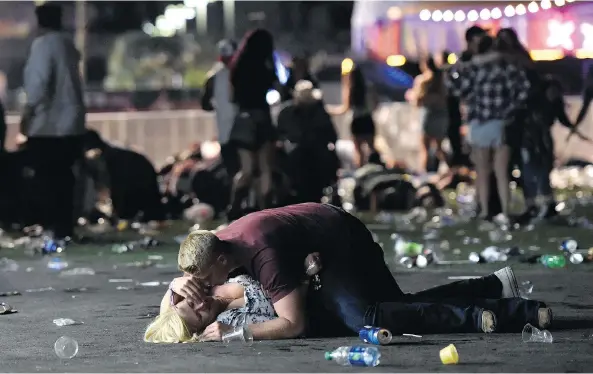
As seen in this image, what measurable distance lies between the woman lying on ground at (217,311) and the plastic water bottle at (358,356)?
620 mm

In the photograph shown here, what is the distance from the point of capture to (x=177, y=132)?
23500mm

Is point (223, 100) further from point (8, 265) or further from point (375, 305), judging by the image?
point (375, 305)

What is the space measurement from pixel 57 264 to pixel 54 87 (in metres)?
1.96

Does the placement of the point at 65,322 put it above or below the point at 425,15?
below

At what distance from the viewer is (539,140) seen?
16.7 metres

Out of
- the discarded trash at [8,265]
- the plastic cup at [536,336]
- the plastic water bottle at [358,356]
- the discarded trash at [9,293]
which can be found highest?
the plastic water bottle at [358,356]

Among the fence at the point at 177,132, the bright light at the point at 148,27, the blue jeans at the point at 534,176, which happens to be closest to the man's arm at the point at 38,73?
the blue jeans at the point at 534,176

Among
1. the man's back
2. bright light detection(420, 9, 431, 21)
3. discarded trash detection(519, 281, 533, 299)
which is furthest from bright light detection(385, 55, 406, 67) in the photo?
discarded trash detection(519, 281, 533, 299)

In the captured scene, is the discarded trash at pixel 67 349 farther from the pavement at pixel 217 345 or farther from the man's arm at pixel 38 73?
the man's arm at pixel 38 73

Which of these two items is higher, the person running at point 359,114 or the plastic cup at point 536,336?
the person running at point 359,114

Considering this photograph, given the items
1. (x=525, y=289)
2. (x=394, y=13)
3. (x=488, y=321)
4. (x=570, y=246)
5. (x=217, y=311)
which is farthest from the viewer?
(x=394, y=13)

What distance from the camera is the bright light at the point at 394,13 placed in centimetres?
2674

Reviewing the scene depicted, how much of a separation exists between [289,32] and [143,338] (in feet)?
83.5

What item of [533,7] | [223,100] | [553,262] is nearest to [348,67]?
[533,7]
